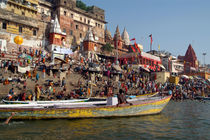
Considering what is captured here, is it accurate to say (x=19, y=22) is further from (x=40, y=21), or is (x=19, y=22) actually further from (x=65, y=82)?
(x=65, y=82)

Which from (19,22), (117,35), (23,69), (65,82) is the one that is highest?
(117,35)

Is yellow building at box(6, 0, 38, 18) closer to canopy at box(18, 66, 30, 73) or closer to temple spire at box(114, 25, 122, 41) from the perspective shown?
canopy at box(18, 66, 30, 73)

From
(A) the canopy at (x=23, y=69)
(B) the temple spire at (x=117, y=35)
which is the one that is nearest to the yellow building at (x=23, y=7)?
(A) the canopy at (x=23, y=69)

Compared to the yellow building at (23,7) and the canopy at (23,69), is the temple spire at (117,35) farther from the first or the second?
the canopy at (23,69)

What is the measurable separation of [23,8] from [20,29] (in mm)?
4633

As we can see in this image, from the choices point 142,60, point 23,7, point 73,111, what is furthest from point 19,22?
point 142,60

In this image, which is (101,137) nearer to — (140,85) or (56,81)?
(56,81)

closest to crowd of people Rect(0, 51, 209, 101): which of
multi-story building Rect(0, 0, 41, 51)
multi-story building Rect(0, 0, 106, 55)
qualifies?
multi-story building Rect(0, 0, 41, 51)

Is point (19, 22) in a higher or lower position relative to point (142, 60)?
higher

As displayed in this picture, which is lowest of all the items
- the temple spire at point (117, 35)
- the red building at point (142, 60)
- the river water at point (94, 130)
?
the river water at point (94, 130)

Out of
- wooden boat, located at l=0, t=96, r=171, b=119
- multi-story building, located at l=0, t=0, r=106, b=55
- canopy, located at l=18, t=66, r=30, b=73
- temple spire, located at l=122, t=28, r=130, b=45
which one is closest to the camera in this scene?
wooden boat, located at l=0, t=96, r=171, b=119

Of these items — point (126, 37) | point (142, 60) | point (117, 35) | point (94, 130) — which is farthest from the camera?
point (126, 37)

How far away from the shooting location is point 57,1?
37.5 m

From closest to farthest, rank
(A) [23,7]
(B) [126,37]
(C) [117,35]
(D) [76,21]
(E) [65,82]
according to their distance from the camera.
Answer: (E) [65,82] → (A) [23,7] → (D) [76,21] → (C) [117,35] → (B) [126,37]
